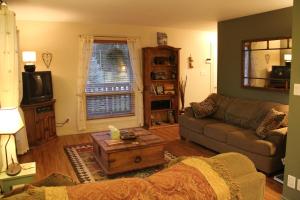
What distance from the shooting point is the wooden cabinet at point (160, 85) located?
6016mm

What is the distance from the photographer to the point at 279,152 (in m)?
3.36

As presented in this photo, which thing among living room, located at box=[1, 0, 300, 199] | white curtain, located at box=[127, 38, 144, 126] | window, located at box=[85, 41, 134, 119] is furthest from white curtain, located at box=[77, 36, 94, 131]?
A: white curtain, located at box=[127, 38, 144, 126]

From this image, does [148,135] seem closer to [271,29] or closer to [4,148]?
[4,148]

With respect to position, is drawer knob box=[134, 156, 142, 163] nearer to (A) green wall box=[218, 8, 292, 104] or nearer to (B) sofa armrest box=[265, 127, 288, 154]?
(B) sofa armrest box=[265, 127, 288, 154]

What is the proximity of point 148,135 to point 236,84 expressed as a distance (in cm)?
222

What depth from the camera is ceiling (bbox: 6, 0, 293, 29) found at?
368cm

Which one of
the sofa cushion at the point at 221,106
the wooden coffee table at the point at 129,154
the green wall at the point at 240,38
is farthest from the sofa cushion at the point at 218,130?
the wooden coffee table at the point at 129,154

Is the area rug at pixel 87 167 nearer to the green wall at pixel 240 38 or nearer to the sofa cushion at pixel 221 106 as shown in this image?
the sofa cushion at pixel 221 106

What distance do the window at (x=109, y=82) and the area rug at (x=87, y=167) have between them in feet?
4.43

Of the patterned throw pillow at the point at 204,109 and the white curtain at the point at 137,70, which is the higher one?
the white curtain at the point at 137,70

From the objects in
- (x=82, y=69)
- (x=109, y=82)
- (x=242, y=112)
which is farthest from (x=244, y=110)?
(x=82, y=69)

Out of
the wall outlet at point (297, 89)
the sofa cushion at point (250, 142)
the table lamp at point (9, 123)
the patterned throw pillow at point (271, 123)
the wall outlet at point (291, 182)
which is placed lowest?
the wall outlet at point (291, 182)

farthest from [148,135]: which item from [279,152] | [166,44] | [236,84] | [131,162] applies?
[166,44]

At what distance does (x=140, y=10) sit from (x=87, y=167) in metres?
2.61
